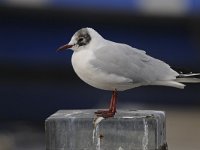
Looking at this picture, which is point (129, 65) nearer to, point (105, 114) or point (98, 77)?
point (98, 77)

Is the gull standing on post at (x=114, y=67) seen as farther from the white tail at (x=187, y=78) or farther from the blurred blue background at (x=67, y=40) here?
the blurred blue background at (x=67, y=40)

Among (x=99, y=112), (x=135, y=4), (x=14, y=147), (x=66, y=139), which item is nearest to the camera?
(x=66, y=139)

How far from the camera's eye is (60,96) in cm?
737

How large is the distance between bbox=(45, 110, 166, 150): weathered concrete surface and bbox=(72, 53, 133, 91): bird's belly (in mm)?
390

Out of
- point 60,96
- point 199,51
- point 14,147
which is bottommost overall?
point 14,147

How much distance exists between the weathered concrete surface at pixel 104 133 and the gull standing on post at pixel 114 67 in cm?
38

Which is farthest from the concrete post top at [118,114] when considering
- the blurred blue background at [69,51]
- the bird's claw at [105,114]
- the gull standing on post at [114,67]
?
the blurred blue background at [69,51]

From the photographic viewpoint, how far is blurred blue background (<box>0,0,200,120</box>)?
23.3ft

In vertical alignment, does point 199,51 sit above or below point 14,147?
above

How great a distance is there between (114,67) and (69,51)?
4366 mm

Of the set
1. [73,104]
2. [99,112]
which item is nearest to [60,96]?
[73,104]

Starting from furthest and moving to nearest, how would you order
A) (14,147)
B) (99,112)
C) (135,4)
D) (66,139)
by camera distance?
(135,4) < (14,147) < (99,112) < (66,139)

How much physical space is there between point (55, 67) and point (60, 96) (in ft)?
1.11

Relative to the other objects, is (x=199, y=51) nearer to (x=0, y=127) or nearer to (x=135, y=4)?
(x=135, y=4)
